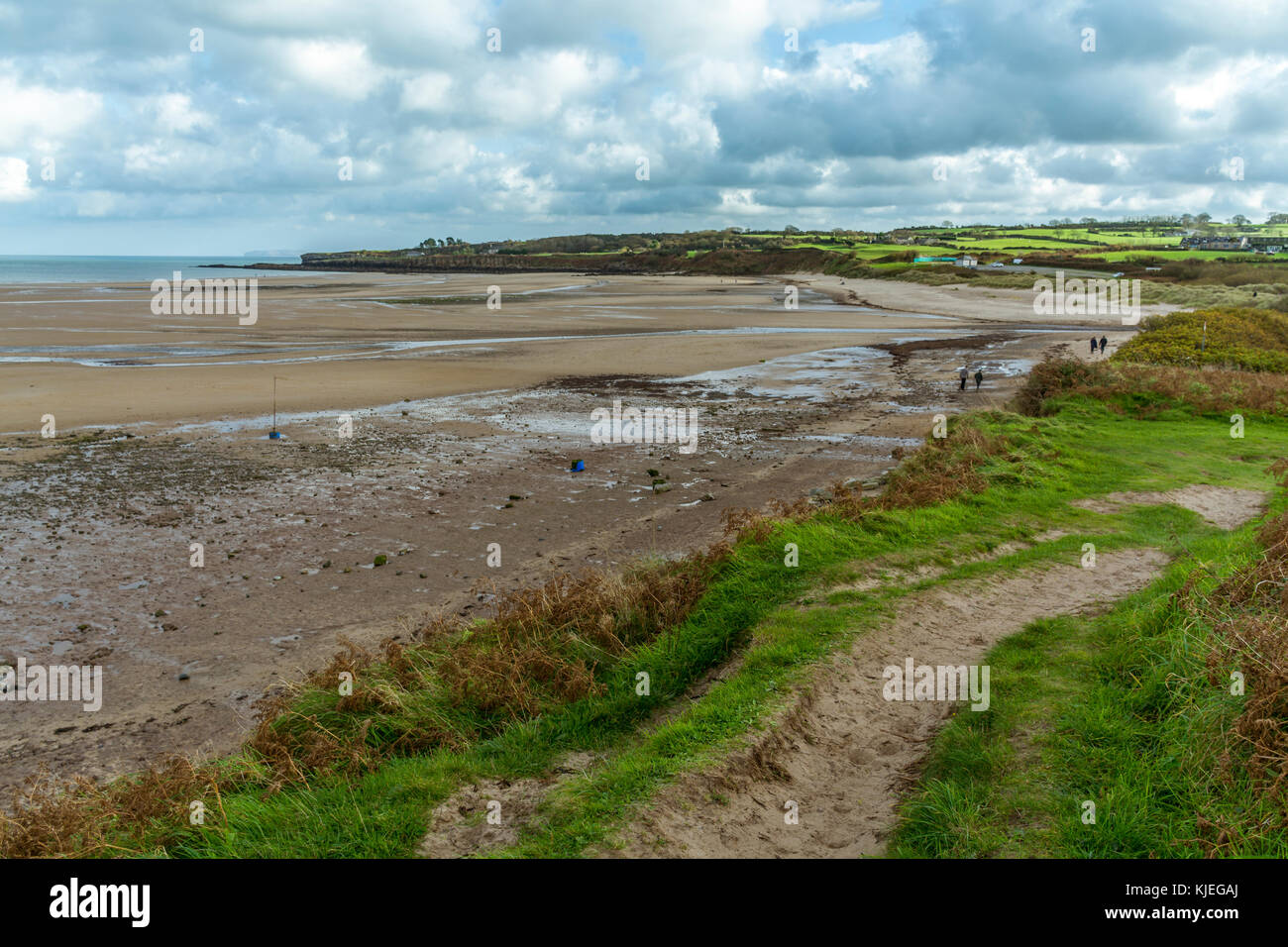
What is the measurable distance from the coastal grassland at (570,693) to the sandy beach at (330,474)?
5.66 ft

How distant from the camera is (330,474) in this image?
18.1 metres

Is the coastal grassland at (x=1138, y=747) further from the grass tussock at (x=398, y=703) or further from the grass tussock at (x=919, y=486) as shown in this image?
the grass tussock at (x=919, y=486)

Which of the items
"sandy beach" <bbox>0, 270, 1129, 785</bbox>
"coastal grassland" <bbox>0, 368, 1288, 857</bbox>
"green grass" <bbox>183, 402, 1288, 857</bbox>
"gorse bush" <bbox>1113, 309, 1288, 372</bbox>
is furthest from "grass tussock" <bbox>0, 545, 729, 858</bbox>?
"gorse bush" <bbox>1113, 309, 1288, 372</bbox>

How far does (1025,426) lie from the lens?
61.8 ft

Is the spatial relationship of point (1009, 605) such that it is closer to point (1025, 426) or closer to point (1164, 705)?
point (1164, 705)

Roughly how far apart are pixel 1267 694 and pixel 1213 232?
18582 centimetres

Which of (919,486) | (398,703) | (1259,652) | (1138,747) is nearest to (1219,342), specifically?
(919,486)

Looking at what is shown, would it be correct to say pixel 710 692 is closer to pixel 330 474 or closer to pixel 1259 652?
pixel 1259 652

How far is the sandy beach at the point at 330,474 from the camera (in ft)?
33.2

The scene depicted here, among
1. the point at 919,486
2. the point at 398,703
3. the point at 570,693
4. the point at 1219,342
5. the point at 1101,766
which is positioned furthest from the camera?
the point at 1219,342

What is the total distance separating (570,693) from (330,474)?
1215 cm

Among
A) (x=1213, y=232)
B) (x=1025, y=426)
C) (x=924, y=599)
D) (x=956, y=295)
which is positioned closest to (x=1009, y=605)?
(x=924, y=599)

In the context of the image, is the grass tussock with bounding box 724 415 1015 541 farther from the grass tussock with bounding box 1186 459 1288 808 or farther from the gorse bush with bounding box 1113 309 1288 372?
the gorse bush with bounding box 1113 309 1288 372
